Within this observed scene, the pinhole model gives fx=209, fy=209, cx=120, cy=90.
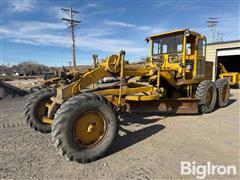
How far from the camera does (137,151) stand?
4215 mm

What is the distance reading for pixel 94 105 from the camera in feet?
12.7

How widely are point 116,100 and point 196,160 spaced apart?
6.65 feet

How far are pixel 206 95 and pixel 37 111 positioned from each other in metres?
5.38

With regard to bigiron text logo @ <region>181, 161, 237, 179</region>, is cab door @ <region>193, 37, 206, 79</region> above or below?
above

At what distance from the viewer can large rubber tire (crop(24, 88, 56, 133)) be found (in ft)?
16.8

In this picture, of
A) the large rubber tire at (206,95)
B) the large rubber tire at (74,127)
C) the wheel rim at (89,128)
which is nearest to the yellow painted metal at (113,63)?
the large rubber tire at (74,127)

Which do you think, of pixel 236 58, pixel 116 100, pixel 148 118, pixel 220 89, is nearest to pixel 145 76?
pixel 148 118

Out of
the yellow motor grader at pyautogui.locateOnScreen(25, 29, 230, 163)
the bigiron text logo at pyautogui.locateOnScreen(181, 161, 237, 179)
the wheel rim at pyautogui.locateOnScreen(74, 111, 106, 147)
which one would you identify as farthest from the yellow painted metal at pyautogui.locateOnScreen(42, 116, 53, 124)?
the bigiron text logo at pyautogui.locateOnScreen(181, 161, 237, 179)

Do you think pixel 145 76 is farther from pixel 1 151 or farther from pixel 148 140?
pixel 1 151

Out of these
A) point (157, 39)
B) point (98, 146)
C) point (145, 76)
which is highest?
point (157, 39)

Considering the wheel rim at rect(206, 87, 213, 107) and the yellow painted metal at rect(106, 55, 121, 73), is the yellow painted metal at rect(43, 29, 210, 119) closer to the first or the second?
the yellow painted metal at rect(106, 55, 121, 73)

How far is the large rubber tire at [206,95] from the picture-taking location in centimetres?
697

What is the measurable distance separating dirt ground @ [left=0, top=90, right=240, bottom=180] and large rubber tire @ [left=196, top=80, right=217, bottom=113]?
2.35 feet

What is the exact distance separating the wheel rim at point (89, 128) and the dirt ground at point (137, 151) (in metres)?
0.39
